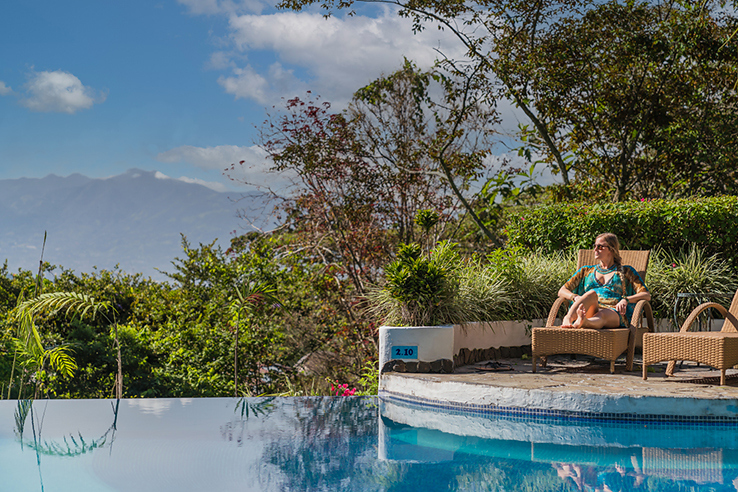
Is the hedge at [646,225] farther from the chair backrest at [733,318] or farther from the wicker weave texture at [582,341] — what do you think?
the wicker weave texture at [582,341]

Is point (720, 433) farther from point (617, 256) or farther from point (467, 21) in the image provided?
point (467, 21)

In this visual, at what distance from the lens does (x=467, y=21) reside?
34.8 ft

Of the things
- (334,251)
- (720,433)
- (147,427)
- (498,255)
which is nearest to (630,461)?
(720,433)

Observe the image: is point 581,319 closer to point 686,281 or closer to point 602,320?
point 602,320

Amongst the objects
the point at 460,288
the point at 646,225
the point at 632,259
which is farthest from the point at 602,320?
the point at 646,225

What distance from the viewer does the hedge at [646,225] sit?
24.6 feet

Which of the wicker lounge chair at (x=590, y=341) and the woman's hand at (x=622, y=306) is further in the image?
the woman's hand at (x=622, y=306)

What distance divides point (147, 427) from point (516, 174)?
8.67m

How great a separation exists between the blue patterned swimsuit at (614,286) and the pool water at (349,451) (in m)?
1.55

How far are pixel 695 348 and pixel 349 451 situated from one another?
113 inches

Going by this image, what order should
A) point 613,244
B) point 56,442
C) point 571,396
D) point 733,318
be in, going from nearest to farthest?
point 56,442 → point 571,396 → point 733,318 → point 613,244

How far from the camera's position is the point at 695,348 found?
4707 mm

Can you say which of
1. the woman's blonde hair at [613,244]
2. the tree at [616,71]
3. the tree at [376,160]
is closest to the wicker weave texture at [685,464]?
the woman's blonde hair at [613,244]

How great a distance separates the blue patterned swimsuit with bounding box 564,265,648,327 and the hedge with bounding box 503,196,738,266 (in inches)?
82.8
